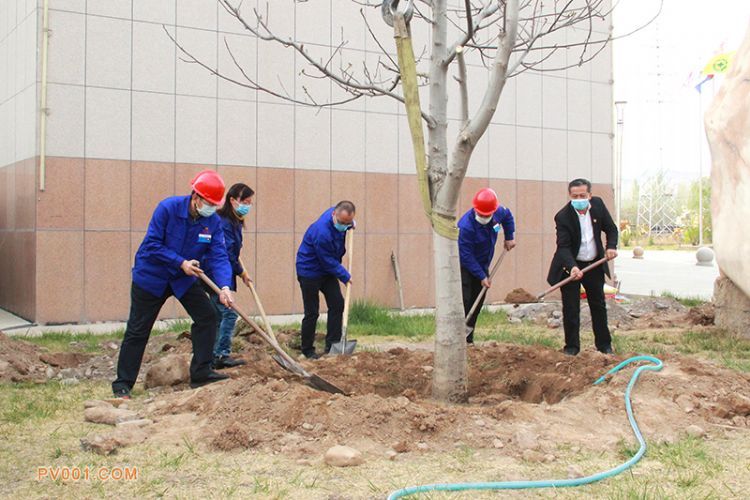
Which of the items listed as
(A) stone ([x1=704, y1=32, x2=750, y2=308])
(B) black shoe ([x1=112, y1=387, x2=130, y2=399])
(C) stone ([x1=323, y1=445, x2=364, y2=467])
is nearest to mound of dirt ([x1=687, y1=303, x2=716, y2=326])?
(A) stone ([x1=704, y1=32, x2=750, y2=308])

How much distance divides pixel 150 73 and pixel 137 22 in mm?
656

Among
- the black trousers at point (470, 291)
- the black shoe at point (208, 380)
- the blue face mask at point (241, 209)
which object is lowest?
the black shoe at point (208, 380)

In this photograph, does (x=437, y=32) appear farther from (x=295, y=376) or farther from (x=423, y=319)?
(x=423, y=319)

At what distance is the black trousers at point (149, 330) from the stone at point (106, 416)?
2.27ft

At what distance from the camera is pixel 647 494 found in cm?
336

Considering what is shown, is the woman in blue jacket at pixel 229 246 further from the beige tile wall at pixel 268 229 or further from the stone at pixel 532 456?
the beige tile wall at pixel 268 229

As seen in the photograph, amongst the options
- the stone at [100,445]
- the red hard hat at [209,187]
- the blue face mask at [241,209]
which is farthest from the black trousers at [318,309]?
the stone at [100,445]

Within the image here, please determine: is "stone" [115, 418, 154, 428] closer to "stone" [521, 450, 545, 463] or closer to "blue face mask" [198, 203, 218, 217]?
"blue face mask" [198, 203, 218, 217]

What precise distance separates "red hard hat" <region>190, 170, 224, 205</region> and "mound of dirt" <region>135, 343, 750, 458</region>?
1.25 meters

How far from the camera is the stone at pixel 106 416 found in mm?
4734

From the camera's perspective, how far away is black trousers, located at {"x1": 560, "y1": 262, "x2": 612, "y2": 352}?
7.01 meters

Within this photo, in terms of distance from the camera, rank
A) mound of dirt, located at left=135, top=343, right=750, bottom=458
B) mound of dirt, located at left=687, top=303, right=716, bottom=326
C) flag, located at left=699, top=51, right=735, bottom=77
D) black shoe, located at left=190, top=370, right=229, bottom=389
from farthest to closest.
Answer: flag, located at left=699, top=51, right=735, bottom=77 < mound of dirt, located at left=687, top=303, right=716, bottom=326 < black shoe, located at left=190, top=370, right=229, bottom=389 < mound of dirt, located at left=135, top=343, right=750, bottom=458

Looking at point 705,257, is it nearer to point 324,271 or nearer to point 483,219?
point 483,219

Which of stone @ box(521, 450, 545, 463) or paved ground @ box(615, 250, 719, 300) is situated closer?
stone @ box(521, 450, 545, 463)
